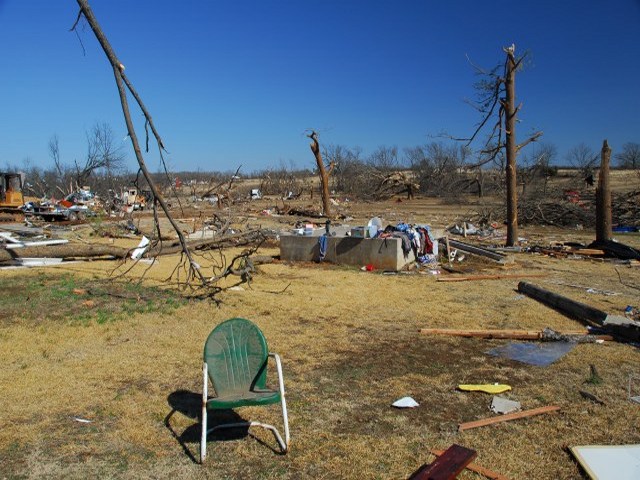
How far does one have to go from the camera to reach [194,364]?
19.3 feet

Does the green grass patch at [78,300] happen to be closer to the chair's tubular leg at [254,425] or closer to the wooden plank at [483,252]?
the chair's tubular leg at [254,425]

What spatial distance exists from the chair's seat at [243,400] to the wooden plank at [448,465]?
1080mm

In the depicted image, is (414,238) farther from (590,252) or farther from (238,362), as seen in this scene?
(238,362)

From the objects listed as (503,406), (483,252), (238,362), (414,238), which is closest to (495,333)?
(503,406)

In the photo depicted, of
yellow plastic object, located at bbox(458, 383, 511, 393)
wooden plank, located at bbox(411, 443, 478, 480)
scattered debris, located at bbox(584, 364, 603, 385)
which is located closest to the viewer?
wooden plank, located at bbox(411, 443, 478, 480)

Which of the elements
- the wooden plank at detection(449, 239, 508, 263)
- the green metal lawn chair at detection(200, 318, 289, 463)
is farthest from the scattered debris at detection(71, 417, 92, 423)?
the wooden plank at detection(449, 239, 508, 263)

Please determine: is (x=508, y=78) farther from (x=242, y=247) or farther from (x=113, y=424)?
(x=113, y=424)

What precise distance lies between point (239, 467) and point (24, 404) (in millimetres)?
2315

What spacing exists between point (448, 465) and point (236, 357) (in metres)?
1.77

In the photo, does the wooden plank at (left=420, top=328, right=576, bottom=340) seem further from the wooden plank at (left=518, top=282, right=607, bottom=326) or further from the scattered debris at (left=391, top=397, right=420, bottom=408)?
the scattered debris at (left=391, top=397, right=420, bottom=408)

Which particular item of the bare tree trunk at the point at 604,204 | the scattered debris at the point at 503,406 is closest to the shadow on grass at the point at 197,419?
the scattered debris at the point at 503,406

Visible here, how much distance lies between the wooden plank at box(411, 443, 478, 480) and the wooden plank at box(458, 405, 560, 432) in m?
0.72

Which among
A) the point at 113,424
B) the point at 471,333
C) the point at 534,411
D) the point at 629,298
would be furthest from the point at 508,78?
the point at 113,424

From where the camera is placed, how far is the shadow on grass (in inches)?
161
